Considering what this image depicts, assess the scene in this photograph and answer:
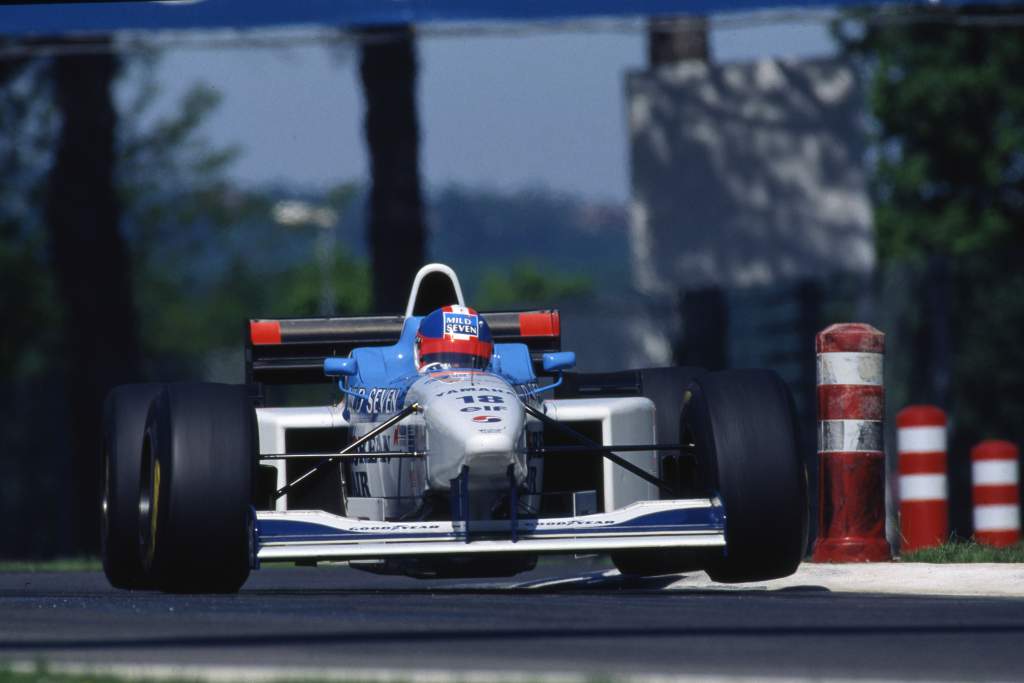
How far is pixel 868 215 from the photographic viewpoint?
Answer: 16359 millimetres

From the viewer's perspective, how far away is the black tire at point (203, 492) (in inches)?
354

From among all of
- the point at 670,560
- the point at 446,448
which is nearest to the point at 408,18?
the point at 670,560

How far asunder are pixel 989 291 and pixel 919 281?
12.2 meters

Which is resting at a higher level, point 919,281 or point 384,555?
point 919,281

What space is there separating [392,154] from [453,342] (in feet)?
32.8

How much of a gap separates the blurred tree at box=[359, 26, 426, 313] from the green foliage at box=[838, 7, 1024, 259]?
25.5 m

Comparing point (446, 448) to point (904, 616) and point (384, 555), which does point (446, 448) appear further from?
point (904, 616)

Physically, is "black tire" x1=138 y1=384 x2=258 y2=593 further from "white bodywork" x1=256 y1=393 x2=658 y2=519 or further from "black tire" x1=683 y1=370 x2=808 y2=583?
"black tire" x1=683 y1=370 x2=808 y2=583

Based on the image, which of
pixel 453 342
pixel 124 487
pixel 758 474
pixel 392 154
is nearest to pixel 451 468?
pixel 453 342

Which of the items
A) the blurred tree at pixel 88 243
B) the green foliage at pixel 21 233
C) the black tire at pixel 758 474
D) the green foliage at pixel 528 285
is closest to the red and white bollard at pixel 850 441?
the black tire at pixel 758 474

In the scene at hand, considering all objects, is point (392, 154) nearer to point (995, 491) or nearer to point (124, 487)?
point (995, 491)

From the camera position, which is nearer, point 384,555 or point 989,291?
point 384,555

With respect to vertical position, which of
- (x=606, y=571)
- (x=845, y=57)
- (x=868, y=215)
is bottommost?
(x=606, y=571)

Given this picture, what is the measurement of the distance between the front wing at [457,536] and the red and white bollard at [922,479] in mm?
3337
